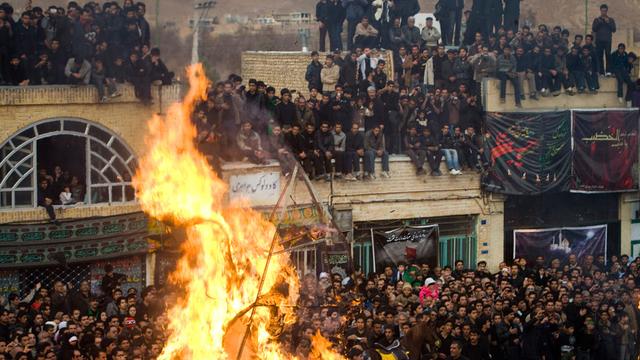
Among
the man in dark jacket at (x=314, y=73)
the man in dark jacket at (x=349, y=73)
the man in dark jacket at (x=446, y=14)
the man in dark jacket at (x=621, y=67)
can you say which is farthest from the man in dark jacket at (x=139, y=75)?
the man in dark jacket at (x=621, y=67)

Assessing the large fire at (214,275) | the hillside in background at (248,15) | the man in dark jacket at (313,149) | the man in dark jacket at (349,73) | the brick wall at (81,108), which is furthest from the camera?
the hillside in background at (248,15)

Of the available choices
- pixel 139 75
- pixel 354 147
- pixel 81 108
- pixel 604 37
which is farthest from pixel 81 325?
pixel 604 37

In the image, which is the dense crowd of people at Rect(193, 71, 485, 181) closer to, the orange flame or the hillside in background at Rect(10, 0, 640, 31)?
the orange flame

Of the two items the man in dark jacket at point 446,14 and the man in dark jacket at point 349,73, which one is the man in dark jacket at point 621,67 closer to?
the man in dark jacket at point 446,14

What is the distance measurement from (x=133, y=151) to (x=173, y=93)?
3.70 ft

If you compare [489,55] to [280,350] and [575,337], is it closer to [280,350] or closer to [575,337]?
[575,337]

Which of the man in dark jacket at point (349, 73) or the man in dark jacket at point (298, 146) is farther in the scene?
the man in dark jacket at point (349, 73)

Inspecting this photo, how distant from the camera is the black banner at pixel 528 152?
2416cm

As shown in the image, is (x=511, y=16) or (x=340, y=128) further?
(x=511, y=16)

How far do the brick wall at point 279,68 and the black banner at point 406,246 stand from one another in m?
3.57

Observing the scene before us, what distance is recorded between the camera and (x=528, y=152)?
24.6m

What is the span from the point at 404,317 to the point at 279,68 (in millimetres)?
8186

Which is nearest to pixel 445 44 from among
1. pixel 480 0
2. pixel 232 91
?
pixel 480 0

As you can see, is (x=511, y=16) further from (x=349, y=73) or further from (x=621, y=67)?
(x=349, y=73)
